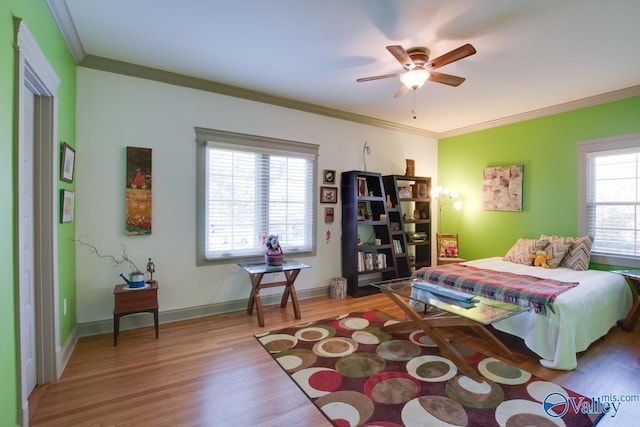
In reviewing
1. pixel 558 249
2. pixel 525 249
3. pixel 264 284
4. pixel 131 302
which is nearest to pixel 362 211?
pixel 264 284

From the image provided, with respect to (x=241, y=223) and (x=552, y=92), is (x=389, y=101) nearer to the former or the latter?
(x=552, y=92)

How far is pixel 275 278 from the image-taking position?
3977 mm

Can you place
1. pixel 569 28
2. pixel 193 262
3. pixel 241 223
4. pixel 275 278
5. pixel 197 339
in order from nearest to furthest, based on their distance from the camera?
pixel 569 28 → pixel 197 339 → pixel 193 262 → pixel 241 223 → pixel 275 278

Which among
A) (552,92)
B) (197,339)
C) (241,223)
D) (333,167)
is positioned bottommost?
(197,339)

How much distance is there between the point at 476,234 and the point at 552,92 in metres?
2.26

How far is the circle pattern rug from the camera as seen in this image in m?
1.82

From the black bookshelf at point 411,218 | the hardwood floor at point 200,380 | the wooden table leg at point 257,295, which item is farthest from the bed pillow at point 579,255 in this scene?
the wooden table leg at point 257,295

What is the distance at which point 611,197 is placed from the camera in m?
3.71

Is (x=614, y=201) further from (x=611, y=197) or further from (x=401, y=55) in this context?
(x=401, y=55)

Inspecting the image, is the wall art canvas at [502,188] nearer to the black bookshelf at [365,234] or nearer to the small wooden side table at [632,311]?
the small wooden side table at [632,311]

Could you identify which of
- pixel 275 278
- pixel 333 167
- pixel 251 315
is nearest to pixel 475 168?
pixel 333 167

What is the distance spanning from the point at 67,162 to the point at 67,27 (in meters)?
0.99

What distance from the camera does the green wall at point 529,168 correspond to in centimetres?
381

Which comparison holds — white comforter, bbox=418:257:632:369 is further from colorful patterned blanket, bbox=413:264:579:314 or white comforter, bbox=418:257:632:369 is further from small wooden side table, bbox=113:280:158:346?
small wooden side table, bbox=113:280:158:346
